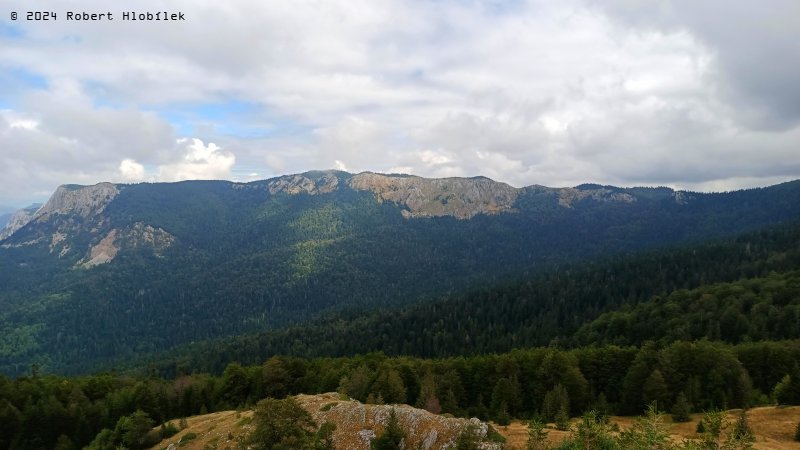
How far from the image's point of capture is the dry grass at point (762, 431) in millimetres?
45312

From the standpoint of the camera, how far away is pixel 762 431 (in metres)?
50.5

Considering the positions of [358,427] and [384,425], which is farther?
[358,427]

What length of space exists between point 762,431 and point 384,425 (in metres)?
45.1

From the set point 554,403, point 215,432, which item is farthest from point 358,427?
point 554,403

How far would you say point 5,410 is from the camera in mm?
70812

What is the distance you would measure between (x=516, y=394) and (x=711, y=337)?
92916mm

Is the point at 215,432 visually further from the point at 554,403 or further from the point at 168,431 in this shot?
the point at 554,403

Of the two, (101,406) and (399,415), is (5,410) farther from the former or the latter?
(399,415)

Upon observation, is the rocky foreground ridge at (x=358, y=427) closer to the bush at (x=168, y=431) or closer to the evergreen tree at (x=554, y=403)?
the bush at (x=168, y=431)

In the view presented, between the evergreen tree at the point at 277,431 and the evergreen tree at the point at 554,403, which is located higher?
the evergreen tree at the point at 277,431

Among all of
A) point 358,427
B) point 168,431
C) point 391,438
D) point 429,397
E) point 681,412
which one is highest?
point 391,438

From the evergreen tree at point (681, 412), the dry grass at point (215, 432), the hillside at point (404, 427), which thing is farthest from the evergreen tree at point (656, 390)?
the dry grass at point (215, 432)

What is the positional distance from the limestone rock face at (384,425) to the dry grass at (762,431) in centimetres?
529

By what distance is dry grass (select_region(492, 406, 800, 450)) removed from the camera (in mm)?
45312
